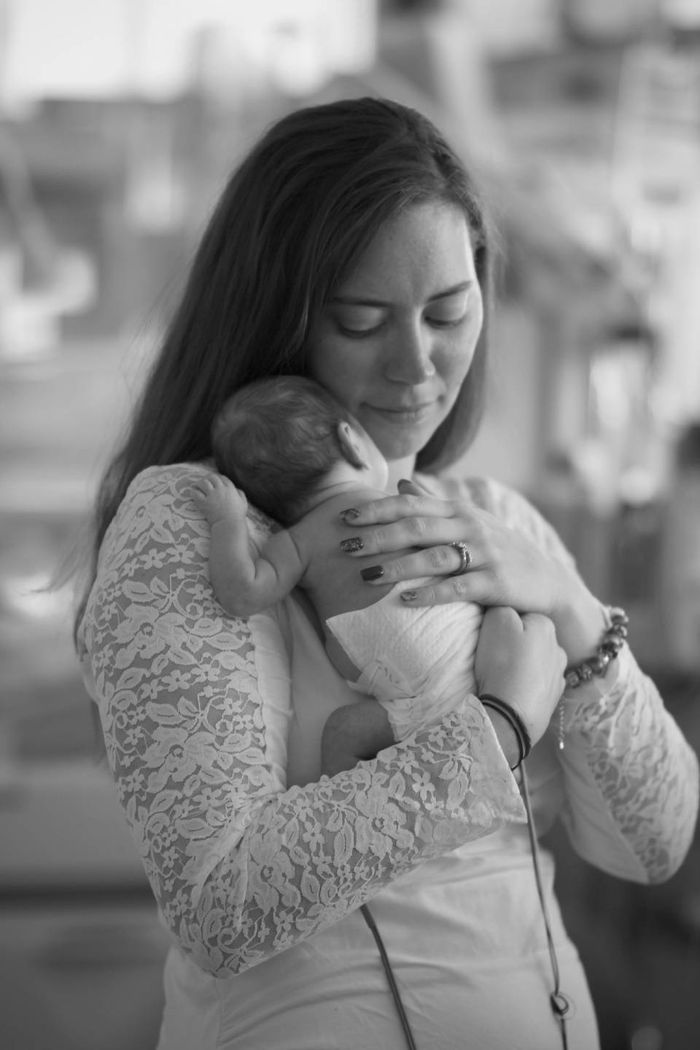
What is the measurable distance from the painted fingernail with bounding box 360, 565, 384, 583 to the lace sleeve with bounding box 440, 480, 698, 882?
0.82ft

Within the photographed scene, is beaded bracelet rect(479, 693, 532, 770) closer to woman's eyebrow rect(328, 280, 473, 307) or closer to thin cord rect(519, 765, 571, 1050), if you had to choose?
thin cord rect(519, 765, 571, 1050)

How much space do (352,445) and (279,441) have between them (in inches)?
2.9

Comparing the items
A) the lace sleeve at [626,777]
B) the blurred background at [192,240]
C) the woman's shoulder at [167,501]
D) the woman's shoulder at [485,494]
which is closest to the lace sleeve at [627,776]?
the lace sleeve at [626,777]

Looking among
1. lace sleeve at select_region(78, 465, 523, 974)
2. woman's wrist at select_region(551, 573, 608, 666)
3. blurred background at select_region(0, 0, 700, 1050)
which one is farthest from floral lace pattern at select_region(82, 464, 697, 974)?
blurred background at select_region(0, 0, 700, 1050)

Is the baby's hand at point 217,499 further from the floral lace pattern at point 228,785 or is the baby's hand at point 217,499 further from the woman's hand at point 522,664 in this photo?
the woman's hand at point 522,664

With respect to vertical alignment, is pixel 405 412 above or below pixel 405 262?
below

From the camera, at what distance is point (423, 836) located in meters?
0.87

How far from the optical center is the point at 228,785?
87cm

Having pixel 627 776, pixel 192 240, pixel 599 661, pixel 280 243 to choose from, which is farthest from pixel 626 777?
pixel 192 240

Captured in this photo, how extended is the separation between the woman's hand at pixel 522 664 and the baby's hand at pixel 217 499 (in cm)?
23

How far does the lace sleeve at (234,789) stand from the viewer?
856 mm

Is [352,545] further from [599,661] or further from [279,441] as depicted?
[599,661]

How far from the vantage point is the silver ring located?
1000 millimetres

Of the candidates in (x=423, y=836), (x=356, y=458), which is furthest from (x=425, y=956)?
(x=356, y=458)
